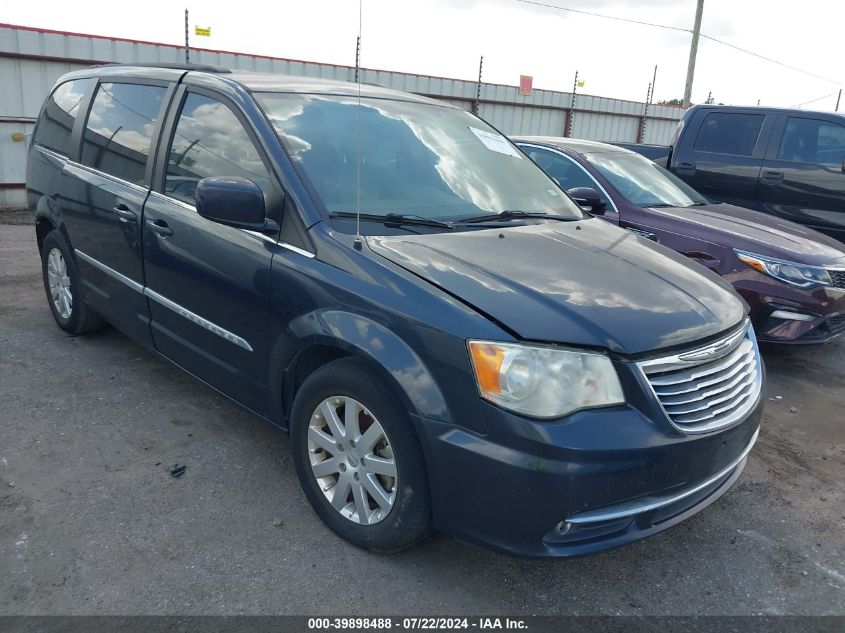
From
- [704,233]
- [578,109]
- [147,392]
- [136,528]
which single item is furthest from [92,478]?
[578,109]

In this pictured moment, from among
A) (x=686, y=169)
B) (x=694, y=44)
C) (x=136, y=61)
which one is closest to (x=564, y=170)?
(x=686, y=169)

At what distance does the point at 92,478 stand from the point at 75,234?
1.92 m

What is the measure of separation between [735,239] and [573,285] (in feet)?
9.92

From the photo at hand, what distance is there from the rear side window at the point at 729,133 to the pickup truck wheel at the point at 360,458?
6277 millimetres

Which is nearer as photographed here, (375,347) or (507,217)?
(375,347)

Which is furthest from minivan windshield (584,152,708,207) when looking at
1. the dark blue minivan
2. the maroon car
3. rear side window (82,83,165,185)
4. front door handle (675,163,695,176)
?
rear side window (82,83,165,185)

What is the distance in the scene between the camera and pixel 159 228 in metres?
3.45

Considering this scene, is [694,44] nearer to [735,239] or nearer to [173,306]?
[735,239]

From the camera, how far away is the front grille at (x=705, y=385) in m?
2.31

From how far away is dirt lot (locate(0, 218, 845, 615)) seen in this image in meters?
2.46

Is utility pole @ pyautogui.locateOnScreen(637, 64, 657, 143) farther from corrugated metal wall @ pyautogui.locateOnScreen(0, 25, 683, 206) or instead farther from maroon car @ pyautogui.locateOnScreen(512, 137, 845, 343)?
maroon car @ pyautogui.locateOnScreen(512, 137, 845, 343)

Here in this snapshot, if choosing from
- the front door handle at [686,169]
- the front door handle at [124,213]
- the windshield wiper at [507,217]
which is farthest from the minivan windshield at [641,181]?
the front door handle at [124,213]

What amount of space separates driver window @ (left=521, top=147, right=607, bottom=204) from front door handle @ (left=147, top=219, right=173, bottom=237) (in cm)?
323

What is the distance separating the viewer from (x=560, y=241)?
9.99 ft
